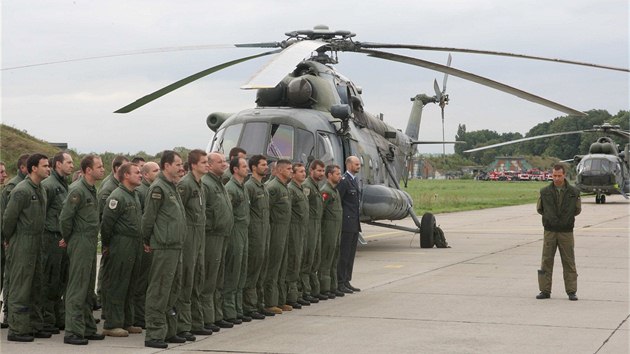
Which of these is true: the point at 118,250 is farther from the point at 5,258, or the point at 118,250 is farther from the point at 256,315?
the point at 256,315

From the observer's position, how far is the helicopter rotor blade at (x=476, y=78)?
14117mm

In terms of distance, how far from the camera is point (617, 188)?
146ft

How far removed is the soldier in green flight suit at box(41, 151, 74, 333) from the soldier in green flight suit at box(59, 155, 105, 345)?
0.94 feet

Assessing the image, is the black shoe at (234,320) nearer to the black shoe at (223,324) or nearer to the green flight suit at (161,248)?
the black shoe at (223,324)

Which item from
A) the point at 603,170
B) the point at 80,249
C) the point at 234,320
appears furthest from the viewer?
the point at 603,170

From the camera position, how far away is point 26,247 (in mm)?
8750

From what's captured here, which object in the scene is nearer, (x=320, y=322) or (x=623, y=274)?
(x=320, y=322)

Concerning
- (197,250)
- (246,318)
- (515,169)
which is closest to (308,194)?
(246,318)

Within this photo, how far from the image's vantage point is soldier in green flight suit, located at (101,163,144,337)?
8.99m

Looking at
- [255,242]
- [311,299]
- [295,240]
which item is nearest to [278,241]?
[295,240]

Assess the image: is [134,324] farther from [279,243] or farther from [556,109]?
[556,109]

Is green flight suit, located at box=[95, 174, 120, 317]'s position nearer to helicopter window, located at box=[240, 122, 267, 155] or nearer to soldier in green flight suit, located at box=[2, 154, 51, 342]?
soldier in green flight suit, located at box=[2, 154, 51, 342]

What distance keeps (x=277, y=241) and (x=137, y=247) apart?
1932 mm

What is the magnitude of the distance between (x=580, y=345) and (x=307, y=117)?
838 cm
